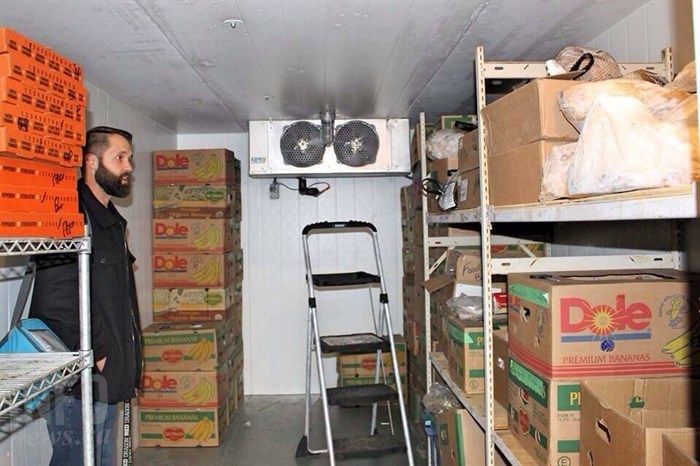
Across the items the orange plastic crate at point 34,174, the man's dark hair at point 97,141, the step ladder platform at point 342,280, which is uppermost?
the man's dark hair at point 97,141

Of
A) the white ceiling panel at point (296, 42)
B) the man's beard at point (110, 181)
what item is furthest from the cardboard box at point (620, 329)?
the man's beard at point (110, 181)

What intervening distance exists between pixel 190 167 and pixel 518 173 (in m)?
2.93

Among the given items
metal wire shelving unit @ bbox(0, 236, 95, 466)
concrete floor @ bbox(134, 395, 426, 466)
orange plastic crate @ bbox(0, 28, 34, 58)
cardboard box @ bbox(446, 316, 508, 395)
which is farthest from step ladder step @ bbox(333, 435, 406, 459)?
orange plastic crate @ bbox(0, 28, 34, 58)

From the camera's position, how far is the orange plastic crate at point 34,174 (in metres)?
1.37

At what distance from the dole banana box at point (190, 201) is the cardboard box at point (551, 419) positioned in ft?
9.27

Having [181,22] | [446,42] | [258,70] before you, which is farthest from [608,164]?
Answer: [258,70]

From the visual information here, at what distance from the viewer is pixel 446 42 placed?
2.35 meters

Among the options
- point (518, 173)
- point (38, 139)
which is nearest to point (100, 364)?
point (38, 139)

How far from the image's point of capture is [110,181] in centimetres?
230

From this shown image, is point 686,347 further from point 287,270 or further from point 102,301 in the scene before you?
point 287,270

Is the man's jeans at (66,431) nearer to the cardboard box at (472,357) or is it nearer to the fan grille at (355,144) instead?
the cardboard box at (472,357)

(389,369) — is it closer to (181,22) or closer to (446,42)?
(446,42)

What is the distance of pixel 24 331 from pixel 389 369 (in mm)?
2879

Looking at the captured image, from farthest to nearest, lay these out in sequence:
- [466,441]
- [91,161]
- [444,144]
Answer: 1. [444,144]
2. [91,161]
3. [466,441]
